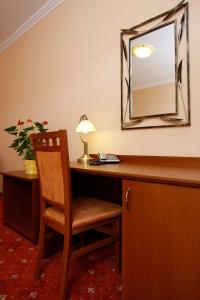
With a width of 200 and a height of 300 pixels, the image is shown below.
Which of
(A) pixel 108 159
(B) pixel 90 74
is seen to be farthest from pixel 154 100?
(B) pixel 90 74

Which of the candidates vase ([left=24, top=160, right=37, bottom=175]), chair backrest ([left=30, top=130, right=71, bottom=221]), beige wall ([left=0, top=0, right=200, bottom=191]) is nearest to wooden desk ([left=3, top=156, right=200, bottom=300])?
chair backrest ([left=30, top=130, right=71, bottom=221])

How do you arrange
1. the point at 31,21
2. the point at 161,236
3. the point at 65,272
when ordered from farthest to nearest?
the point at 31,21, the point at 65,272, the point at 161,236

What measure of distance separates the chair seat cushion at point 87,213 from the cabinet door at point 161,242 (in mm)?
245

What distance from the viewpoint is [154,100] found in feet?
5.15

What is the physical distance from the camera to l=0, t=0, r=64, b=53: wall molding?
7.94ft

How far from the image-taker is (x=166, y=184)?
90cm

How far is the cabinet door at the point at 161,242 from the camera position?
2.72 ft

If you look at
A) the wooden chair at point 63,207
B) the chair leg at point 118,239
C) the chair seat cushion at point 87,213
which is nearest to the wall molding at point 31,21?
the wooden chair at point 63,207

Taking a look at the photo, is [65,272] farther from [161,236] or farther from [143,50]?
[143,50]

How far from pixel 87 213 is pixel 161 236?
496mm

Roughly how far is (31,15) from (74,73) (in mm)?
1157

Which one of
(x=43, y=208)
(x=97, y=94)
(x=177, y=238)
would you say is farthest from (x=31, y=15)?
(x=177, y=238)

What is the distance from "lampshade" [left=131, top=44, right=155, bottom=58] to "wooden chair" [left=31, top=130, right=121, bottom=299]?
968 mm

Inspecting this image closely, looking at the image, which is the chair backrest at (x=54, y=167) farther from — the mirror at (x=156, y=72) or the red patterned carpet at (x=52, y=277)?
the mirror at (x=156, y=72)
